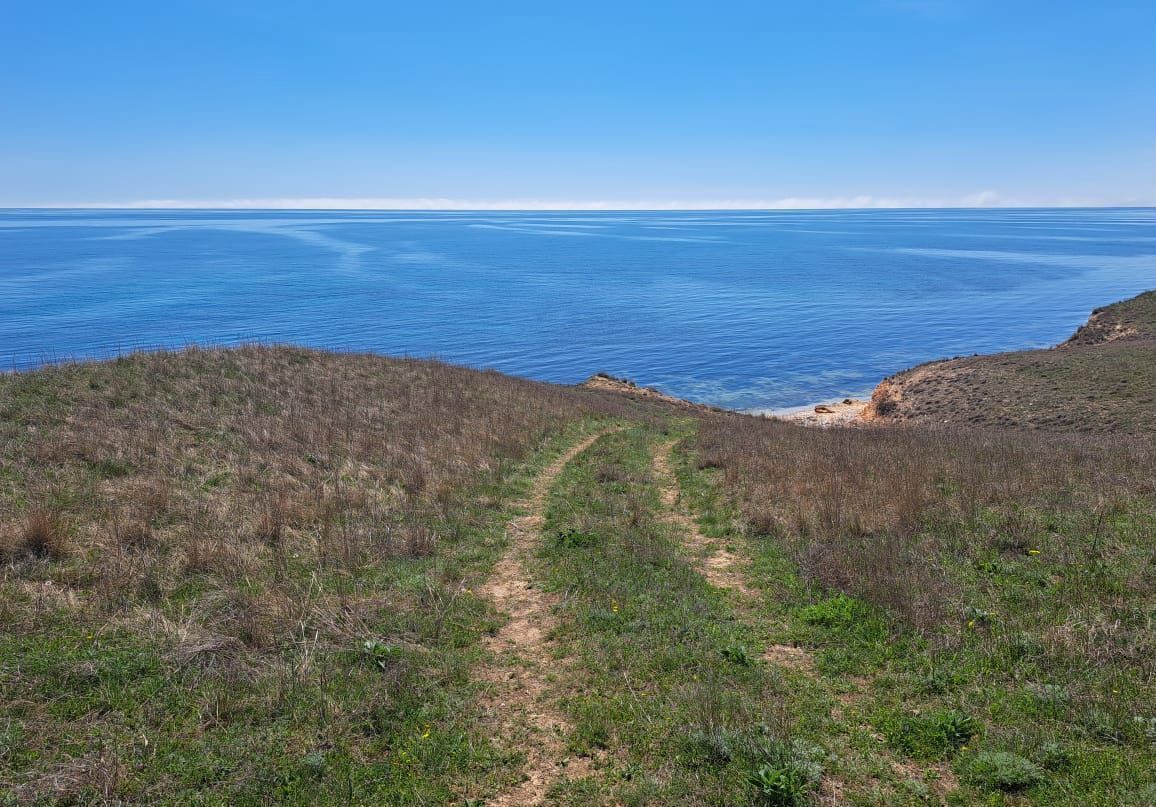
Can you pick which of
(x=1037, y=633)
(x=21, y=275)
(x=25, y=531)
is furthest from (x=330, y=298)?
(x=1037, y=633)

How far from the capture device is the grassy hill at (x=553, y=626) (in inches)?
236

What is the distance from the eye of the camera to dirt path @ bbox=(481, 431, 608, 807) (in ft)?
20.7

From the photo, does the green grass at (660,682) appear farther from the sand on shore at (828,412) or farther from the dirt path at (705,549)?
the sand on shore at (828,412)

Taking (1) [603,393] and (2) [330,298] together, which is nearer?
(1) [603,393]

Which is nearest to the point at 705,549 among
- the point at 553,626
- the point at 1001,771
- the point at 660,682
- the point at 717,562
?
the point at 717,562

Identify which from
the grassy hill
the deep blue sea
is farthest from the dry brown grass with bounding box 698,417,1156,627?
the deep blue sea

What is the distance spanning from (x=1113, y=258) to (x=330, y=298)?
16383 cm

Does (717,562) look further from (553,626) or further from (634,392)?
(634,392)

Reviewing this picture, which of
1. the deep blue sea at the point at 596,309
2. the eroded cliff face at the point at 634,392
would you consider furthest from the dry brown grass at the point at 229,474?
the deep blue sea at the point at 596,309

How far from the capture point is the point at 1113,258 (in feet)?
458

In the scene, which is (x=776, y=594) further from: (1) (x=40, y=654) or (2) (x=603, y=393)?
(2) (x=603, y=393)

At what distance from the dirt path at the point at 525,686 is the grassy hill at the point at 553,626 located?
0.04 metres

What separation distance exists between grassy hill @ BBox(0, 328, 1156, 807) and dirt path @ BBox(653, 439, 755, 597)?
89 millimetres

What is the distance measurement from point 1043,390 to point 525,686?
37.6 meters
